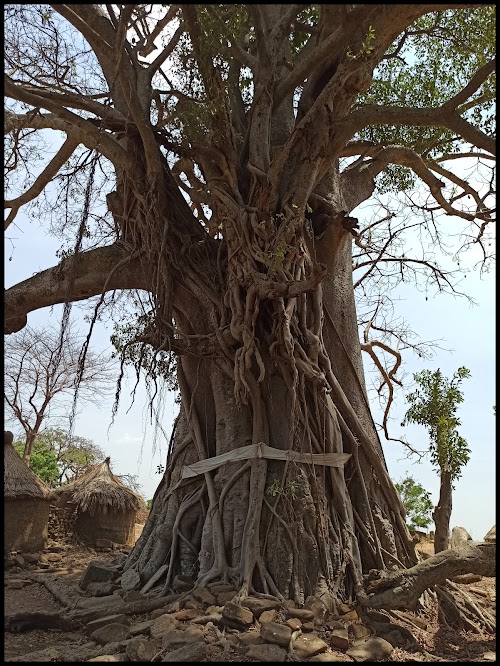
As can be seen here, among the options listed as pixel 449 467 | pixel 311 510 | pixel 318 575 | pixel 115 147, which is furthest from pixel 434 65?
pixel 318 575

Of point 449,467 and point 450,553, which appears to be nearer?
point 450,553

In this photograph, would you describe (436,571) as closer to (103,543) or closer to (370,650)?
(370,650)

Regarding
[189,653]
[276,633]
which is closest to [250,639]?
[276,633]

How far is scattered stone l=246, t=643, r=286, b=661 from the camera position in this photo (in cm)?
332

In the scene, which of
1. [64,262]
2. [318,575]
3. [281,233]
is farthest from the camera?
[64,262]

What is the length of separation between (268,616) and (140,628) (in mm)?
790

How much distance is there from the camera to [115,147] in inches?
200

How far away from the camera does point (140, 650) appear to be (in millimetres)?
3268

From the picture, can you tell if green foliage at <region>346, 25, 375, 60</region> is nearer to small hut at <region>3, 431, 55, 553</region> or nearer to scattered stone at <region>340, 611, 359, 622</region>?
scattered stone at <region>340, 611, 359, 622</region>

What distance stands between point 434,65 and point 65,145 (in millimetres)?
4112

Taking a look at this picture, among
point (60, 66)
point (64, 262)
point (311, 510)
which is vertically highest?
point (60, 66)

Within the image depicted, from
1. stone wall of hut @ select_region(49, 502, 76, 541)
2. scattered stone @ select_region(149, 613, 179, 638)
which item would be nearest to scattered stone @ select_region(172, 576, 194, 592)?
scattered stone @ select_region(149, 613, 179, 638)

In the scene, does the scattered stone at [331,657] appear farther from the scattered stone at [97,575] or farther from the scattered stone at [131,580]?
the scattered stone at [97,575]

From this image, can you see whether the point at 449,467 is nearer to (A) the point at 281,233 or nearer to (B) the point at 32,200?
(A) the point at 281,233
